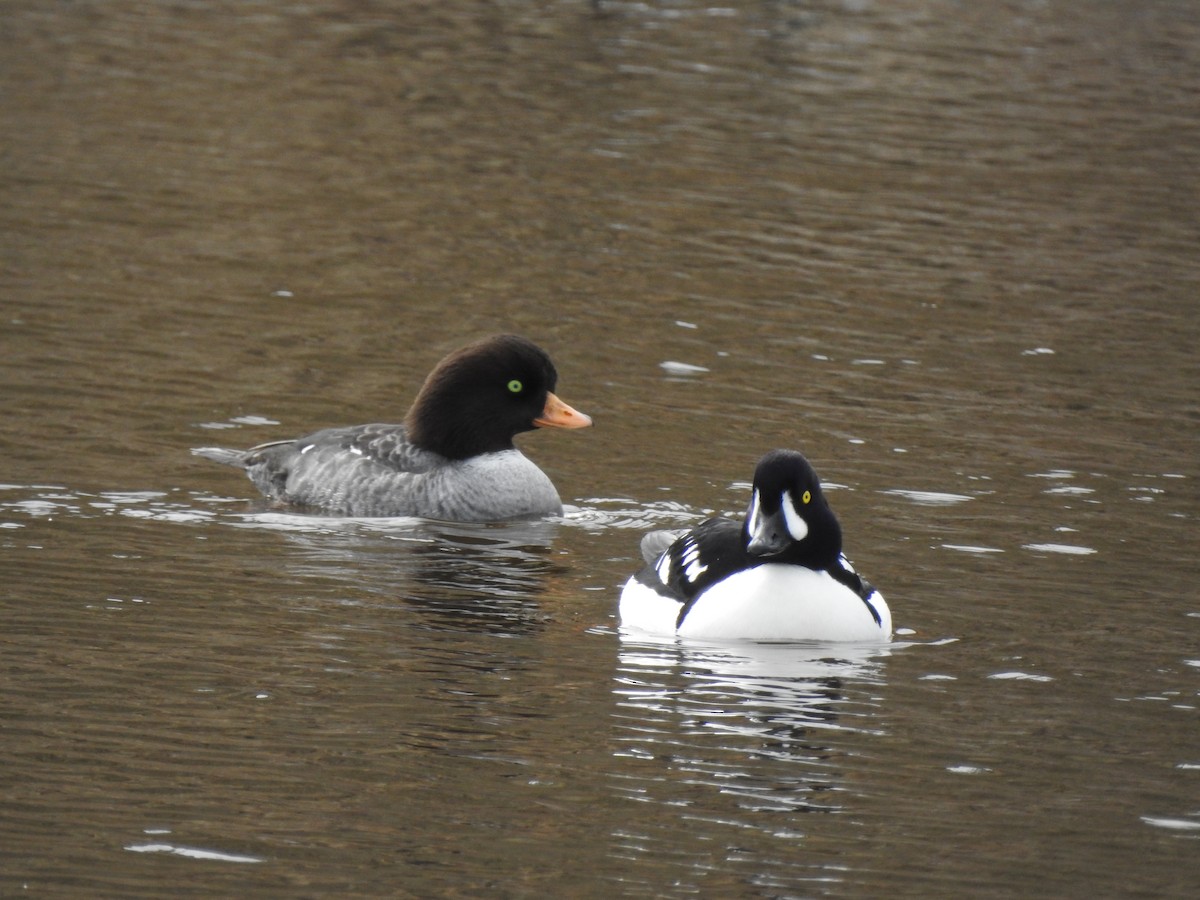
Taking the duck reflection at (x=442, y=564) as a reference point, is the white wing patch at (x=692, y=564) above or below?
above

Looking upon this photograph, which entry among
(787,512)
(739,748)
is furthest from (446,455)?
(739,748)

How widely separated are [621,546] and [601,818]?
187 inches

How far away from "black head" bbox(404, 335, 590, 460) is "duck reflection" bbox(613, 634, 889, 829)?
11.3ft

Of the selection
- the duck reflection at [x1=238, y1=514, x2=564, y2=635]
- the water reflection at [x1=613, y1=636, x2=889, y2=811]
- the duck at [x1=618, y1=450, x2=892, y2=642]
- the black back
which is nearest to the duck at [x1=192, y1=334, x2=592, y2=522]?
the duck reflection at [x1=238, y1=514, x2=564, y2=635]

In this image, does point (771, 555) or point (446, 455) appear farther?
point (446, 455)

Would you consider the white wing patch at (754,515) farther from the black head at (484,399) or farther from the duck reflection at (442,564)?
the black head at (484,399)

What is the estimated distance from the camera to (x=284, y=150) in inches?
1002

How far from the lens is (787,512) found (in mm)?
10234

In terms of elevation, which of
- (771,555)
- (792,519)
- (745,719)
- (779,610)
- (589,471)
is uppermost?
(792,519)

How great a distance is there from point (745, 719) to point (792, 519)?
132 cm

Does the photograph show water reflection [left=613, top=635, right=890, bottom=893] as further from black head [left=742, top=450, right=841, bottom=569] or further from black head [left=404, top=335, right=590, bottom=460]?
black head [left=404, top=335, right=590, bottom=460]

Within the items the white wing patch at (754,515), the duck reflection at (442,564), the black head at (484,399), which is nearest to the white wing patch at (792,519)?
the white wing patch at (754,515)

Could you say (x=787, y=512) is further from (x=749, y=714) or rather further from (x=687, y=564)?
(x=749, y=714)

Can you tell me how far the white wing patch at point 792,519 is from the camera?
1023 centimetres
